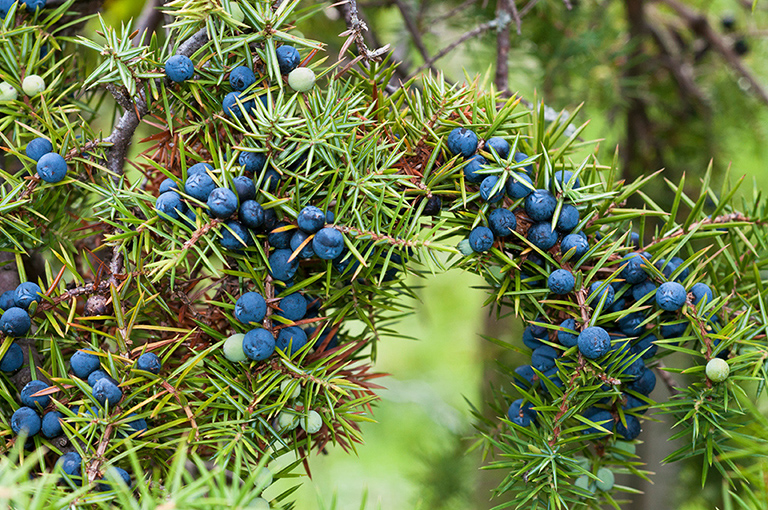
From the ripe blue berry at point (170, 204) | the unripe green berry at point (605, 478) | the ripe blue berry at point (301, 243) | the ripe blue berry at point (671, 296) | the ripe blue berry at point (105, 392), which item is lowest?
the unripe green berry at point (605, 478)

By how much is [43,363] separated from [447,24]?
86 cm

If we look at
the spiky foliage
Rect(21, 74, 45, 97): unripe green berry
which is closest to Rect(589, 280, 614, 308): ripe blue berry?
the spiky foliage

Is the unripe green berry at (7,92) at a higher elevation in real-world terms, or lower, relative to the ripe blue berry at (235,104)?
higher

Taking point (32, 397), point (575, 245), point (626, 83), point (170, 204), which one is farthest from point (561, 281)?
point (626, 83)

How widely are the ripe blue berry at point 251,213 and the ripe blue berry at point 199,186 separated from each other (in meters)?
0.02

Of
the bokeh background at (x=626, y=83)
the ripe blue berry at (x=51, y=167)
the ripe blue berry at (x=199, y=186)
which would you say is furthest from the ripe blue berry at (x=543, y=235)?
the bokeh background at (x=626, y=83)

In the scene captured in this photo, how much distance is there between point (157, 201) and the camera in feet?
1.18

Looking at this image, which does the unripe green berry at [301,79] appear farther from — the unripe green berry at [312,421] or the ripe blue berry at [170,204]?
the unripe green berry at [312,421]

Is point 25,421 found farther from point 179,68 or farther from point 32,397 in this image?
point 179,68

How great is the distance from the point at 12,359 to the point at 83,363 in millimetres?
65

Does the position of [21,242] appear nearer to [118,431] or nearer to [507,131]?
[118,431]

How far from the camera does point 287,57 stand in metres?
0.38

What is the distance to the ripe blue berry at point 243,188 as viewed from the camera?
36 cm

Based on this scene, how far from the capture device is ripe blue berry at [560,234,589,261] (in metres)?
0.39
